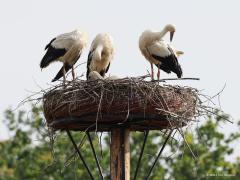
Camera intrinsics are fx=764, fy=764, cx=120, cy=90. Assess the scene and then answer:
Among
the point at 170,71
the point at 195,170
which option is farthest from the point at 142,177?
the point at 170,71

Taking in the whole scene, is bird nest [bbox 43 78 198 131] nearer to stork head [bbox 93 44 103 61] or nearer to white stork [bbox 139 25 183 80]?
Answer: stork head [bbox 93 44 103 61]

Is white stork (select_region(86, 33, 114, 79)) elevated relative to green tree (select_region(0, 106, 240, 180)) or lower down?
elevated

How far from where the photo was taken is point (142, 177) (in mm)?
24453

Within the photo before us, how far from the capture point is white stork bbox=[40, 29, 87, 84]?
11406mm

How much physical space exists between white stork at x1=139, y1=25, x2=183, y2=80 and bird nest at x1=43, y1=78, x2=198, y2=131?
8.97ft

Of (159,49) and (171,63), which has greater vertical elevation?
(159,49)

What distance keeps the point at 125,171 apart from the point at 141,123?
1.78 ft

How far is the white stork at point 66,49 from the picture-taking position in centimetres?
1141

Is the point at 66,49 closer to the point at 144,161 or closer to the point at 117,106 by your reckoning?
the point at 117,106

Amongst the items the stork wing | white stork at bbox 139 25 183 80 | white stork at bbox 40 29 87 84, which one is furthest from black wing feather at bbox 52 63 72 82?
the stork wing

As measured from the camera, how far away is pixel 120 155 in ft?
27.0

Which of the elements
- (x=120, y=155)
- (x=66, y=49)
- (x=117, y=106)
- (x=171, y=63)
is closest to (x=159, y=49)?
(x=171, y=63)

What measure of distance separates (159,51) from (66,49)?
140 centimetres

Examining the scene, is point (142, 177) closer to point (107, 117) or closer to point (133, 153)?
point (133, 153)
